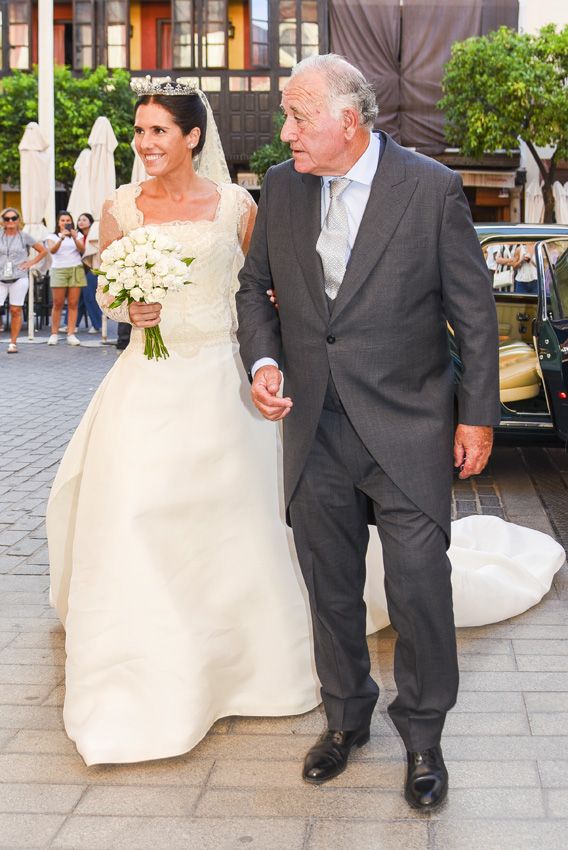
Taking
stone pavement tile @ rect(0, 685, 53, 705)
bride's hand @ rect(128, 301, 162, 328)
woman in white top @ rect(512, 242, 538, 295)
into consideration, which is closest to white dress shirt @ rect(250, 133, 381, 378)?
bride's hand @ rect(128, 301, 162, 328)

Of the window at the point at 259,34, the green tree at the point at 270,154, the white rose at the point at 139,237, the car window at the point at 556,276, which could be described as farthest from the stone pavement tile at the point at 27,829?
the window at the point at 259,34

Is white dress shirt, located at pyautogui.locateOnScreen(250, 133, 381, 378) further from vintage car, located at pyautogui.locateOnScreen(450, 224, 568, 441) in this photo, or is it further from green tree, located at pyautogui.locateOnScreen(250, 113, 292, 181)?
green tree, located at pyautogui.locateOnScreen(250, 113, 292, 181)

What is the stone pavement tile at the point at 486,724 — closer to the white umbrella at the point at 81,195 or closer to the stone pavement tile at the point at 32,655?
the stone pavement tile at the point at 32,655

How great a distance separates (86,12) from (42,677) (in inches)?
1589

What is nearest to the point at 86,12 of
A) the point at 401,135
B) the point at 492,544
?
the point at 401,135

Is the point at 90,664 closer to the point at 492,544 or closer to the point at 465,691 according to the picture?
the point at 465,691

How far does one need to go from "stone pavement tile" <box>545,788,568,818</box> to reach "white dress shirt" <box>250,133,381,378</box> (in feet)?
5.33

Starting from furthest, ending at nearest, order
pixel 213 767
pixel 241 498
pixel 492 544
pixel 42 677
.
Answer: pixel 492 544 → pixel 42 677 → pixel 241 498 → pixel 213 767

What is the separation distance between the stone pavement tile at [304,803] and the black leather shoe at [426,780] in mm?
38

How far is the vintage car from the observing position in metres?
7.55

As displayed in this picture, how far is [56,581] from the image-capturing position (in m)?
4.90

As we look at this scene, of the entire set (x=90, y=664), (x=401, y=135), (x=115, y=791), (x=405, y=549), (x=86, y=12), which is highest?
(x=86, y=12)

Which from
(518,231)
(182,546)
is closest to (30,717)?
(182,546)

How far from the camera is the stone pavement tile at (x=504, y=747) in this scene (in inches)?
150
